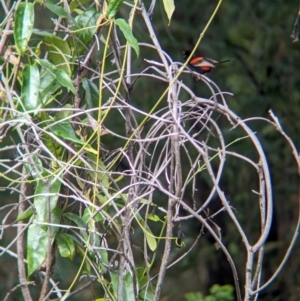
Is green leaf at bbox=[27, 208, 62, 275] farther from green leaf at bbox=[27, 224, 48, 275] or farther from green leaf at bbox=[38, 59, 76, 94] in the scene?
green leaf at bbox=[38, 59, 76, 94]

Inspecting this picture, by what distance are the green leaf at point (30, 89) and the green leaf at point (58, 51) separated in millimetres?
85

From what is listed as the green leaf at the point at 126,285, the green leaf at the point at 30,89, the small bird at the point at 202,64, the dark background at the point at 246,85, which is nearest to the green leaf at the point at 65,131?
the green leaf at the point at 30,89

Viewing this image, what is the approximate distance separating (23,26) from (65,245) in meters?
0.44

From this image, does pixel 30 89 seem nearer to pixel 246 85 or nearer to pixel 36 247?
pixel 36 247

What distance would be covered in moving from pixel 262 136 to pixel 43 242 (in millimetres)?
2554

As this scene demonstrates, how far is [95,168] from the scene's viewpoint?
4.86 feet

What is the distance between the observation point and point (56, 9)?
1473 millimetres

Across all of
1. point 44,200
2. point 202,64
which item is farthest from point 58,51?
point 202,64

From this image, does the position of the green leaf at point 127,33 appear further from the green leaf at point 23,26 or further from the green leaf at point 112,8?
the green leaf at point 23,26

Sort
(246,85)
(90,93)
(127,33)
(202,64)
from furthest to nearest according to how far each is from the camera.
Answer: (246,85) < (202,64) < (90,93) < (127,33)

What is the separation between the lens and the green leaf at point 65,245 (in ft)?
4.82

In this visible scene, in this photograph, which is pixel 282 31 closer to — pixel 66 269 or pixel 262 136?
pixel 262 136

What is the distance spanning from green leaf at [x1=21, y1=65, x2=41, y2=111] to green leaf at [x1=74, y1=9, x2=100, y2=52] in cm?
11

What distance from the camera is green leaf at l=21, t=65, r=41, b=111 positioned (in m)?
1.44
